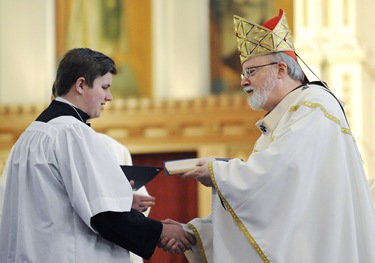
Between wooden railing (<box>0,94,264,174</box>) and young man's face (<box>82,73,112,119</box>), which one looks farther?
wooden railing (<box>0,94,264,174</box>)

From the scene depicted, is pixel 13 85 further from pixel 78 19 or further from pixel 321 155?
pixel 321 155

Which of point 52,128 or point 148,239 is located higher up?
point 52,128

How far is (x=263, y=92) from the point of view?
5.43 m

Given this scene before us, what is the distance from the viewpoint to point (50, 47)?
482 inches

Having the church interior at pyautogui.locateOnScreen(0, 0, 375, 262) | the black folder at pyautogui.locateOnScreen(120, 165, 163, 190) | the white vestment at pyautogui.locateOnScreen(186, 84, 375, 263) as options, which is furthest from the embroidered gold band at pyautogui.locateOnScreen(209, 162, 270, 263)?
the church interior at pyautogui.locateOnScreen(0, 0, 375, 262)

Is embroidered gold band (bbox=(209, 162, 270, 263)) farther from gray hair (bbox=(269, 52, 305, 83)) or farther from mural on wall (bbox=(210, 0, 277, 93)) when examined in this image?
mural on wall (bbox=(210, 0, 277, 93))

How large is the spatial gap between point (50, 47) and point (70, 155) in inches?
296

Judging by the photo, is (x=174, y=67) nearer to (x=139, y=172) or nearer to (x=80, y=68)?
(x=139, y=172)

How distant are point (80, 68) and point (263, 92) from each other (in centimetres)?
100

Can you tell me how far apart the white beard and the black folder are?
61cm

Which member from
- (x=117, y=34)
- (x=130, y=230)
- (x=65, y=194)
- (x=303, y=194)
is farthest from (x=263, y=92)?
(x=117, y=34)

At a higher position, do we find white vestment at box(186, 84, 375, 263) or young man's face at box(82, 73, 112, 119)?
young man's face at box(82, 73, 112, 119)

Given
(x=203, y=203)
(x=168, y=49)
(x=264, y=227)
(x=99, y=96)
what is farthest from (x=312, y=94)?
(x=168, y=49)

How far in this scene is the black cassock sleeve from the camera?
16.0 ft
